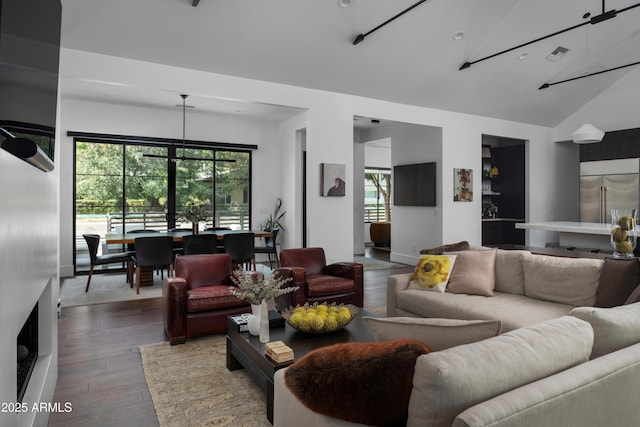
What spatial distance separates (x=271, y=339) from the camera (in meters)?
2.81

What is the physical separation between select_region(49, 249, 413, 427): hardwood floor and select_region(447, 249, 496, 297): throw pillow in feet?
5.25

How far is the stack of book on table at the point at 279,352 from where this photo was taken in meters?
2.37

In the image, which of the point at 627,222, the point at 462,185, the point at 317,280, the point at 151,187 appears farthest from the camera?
the point at 462,185

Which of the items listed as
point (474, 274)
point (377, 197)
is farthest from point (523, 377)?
point (377, 197)

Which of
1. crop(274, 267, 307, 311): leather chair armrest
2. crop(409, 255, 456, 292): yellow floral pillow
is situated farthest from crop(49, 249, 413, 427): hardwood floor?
crop(409, 255, 456, 292): yellow floral pillow

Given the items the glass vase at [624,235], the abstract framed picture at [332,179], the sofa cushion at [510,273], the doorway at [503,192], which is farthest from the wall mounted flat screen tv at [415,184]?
the glass vase at [624,235]

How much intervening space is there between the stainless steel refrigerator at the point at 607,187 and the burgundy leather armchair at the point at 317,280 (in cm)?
666

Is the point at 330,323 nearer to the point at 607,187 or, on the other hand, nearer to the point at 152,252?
the point at 152,252

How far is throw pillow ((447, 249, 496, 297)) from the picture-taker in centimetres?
370

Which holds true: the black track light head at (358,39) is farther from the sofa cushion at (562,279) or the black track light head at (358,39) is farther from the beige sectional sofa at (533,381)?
the beige sectional sofa at (533,381)

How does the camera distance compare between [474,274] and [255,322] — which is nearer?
[255,322]

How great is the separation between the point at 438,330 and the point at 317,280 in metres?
2.99

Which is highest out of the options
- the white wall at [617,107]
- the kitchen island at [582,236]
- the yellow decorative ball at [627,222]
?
the white wall at [617,107]

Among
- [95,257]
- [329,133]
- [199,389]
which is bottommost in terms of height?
[199,389]
